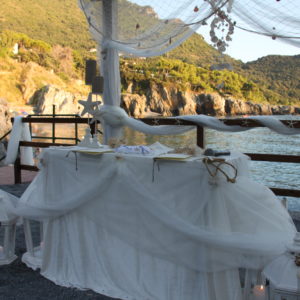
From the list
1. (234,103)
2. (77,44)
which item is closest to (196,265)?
(234,103)

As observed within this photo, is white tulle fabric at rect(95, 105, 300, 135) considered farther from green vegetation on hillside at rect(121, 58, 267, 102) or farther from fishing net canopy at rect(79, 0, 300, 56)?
green vegetation on hillside at rect(121, 58, 267, 102)

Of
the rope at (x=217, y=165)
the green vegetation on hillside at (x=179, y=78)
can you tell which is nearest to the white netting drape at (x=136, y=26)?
the rope at (x=217, y=165)

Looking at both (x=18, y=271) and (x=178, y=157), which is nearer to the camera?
(x=178, y=157)

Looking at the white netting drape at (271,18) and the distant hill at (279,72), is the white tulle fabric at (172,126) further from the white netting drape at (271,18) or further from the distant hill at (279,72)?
the distant hill at (279,72)

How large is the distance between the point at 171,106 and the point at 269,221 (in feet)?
128

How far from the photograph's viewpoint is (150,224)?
1643 mm

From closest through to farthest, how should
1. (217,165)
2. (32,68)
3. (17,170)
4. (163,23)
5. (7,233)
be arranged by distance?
(217,165)
(7,233)
(163,23)
(17,170)
(32,68)

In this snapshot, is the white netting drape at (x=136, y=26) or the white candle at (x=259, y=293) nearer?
the white candle at (x=259, y=293)

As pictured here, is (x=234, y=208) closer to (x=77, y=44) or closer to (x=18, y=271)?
(x=18, y=271)

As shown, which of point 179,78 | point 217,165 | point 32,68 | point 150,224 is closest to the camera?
point 217,165

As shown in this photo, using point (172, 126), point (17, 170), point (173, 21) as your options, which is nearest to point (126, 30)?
point (173, 21)

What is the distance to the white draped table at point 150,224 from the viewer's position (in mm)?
1443

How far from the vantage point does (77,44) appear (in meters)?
47.8

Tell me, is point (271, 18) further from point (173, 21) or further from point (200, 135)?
point (200, 135)
